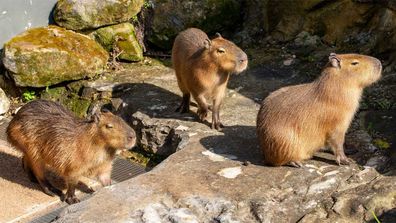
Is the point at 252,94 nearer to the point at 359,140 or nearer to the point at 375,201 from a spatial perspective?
the point at 359,140

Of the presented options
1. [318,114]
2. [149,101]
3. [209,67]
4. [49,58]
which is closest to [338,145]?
[318,114]

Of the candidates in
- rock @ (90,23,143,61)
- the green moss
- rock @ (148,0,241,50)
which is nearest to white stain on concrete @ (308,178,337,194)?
the green moss

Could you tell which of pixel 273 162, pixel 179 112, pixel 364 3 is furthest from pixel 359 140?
pixel 364 3

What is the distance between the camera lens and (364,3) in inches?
320

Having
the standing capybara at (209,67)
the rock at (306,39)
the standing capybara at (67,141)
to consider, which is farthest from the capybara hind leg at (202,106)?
the rock at (306,39)

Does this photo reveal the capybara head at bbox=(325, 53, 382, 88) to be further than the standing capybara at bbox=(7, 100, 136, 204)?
No

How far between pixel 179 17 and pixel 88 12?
4.52ft

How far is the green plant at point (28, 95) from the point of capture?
816cm

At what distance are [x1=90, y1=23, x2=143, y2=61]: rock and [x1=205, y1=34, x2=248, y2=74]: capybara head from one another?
2.35 m

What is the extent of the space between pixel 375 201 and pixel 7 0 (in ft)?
19.0

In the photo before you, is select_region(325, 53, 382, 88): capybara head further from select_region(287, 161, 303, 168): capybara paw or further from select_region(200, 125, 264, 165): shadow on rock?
select_region(200, 125, 264, 165): shadow on rock

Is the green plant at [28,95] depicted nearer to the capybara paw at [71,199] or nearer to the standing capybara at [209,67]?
the standing capybara at [209,67]

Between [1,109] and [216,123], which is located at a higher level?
[216,123]

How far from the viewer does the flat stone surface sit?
491 cm
